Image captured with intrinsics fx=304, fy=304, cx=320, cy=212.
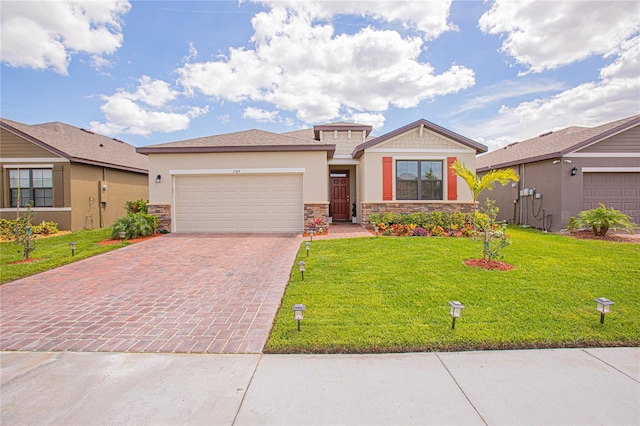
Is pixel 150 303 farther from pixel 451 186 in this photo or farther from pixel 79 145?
pixel 79 145

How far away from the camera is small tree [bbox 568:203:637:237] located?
9398 mm

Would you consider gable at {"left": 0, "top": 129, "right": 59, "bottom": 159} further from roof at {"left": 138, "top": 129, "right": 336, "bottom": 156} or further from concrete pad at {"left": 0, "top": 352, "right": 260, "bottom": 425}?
concrete pad at {"left": 0, "top": 352, "right": 260, "bottom": 425}

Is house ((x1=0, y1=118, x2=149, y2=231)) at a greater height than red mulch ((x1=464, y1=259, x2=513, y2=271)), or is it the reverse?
house ((x1=0, y1=118, x2=149, y2=231))

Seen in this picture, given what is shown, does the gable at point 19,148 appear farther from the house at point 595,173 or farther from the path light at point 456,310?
the house at point 595,173

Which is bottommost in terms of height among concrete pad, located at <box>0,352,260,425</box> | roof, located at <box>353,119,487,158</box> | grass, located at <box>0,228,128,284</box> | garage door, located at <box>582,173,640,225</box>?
concrete pad, located at <box>0,352,260,425</box>

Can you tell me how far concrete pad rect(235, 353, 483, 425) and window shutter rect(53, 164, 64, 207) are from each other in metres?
13.9

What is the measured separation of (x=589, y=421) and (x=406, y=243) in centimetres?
635

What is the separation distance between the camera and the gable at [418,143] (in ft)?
39.7

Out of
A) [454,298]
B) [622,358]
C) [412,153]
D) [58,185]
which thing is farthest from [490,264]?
[58,185]

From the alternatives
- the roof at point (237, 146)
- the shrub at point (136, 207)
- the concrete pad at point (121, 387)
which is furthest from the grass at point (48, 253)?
the concrete pad at point (121, 387)

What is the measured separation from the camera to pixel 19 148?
12414 mm

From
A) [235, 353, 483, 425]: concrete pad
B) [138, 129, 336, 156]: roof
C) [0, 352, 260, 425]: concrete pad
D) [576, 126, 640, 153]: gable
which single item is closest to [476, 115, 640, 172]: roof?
[576, 126, 640, 153]: gable

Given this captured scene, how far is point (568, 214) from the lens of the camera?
1126 centimetres

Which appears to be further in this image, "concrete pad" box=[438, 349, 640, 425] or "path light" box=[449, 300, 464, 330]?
"path light" box=[449, 300, 464, 330]
